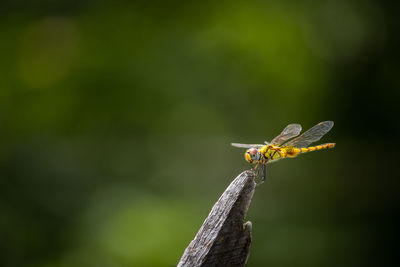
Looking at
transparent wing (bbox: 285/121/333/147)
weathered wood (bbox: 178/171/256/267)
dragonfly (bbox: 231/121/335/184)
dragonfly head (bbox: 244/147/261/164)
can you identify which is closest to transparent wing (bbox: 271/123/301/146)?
dragonfly (bbox: 231/121/335/184)

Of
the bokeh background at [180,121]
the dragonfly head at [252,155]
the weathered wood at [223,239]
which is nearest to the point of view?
the weathered wood at [223,239]

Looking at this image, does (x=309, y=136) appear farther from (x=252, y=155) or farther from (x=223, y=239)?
(x=223, y=239)

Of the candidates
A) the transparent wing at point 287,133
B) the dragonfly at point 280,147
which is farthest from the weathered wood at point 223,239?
the transparent wing at point 287,133

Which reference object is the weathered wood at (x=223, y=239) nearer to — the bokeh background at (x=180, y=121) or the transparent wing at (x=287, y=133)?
the transparent wing at (x=287, y=133)

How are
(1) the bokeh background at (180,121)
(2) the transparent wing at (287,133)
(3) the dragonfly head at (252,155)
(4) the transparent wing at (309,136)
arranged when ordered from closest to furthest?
1. (3) the dragonfly head at (252,155)
2. (2) the transparent wing at (287,133)
3. (4) the transparent wing at (309,136)
4. (1) the bokeh background at (180,121)

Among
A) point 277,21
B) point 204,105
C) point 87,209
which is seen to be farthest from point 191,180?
point 277,21

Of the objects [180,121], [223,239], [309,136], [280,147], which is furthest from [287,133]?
[180,121]
